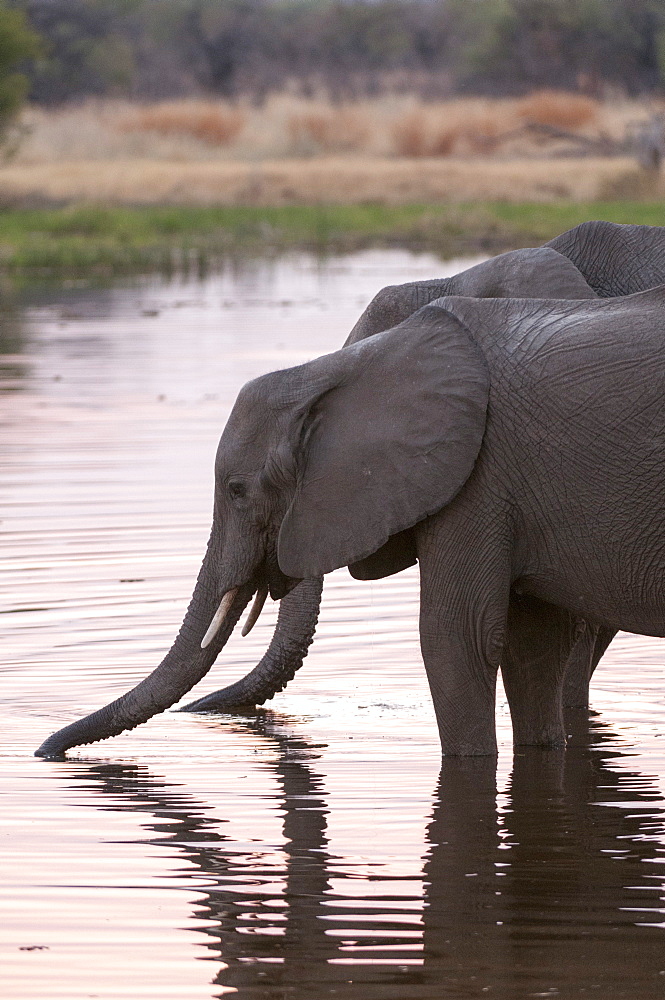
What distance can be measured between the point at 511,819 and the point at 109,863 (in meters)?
1.08

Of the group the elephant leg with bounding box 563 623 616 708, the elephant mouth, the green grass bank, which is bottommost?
the elephant leg with bounding box 563 623 616 708

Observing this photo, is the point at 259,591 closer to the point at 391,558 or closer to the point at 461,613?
the point at 391,558

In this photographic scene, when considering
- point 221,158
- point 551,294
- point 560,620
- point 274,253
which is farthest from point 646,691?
point 221,158

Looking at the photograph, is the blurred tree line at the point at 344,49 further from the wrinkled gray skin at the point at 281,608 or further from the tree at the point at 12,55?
the wrinkled gray skin at the point at 281,608

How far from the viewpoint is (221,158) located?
136 ft

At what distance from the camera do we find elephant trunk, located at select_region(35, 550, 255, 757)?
6094 millimetres

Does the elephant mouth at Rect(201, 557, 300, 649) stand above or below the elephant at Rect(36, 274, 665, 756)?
below

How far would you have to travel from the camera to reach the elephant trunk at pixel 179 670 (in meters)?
6.09

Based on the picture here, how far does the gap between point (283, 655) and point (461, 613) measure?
3.84 feet

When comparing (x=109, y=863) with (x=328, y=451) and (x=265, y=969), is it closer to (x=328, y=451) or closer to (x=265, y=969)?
(x=265, y=969)

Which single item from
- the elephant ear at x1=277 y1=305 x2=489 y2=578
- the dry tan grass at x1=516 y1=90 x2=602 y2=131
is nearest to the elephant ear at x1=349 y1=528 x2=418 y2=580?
the elephant ear at x1=277 y1=305 x2=489 y2=578

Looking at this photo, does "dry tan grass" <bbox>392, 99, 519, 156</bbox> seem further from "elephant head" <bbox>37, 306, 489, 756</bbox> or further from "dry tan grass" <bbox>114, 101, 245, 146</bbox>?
"elephant head" <bbox>37, 306, 489, 756</bbox>

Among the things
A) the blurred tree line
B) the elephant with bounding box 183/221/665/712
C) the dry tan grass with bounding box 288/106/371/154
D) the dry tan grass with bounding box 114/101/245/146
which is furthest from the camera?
the blurred tree line

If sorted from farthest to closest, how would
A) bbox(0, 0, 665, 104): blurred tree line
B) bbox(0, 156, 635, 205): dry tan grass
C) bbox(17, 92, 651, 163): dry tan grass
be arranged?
bbox(0, 0, 665, 104): blurred tree line < bbox(17, 92, 651, 163): dry tan grass < bbox(0, 156, 635, 205): dry tan grass
